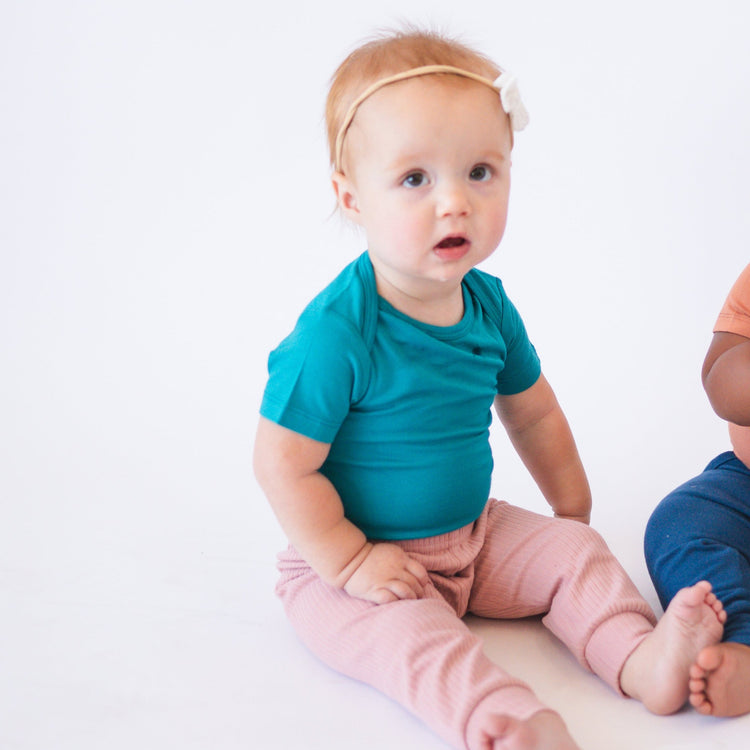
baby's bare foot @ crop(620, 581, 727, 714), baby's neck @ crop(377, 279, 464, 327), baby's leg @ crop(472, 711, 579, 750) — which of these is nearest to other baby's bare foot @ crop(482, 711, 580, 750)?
baby's leg @ crop(472, 711, 579, 750)

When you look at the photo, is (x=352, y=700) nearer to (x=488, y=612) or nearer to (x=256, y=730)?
(x=256, y=730)

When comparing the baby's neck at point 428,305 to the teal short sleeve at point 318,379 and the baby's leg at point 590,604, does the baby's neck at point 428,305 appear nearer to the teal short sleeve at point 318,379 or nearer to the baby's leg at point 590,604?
the teal short sleeve at point 318,379

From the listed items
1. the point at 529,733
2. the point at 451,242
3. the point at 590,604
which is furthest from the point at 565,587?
the point at 451,242

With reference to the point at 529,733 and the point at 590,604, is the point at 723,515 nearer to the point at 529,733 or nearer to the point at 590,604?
the point at 590,604

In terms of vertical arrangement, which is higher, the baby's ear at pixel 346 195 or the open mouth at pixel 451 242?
the baby's ear at pixel 346 195

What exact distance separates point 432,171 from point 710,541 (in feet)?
1.65

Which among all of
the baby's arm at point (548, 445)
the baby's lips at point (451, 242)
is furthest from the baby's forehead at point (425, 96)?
the baby's arm at point (548, 445)

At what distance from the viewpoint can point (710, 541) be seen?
4.00 ft

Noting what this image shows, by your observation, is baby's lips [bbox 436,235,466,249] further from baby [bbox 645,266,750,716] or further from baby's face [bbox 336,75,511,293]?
baby [bbox 645,266,750,716]

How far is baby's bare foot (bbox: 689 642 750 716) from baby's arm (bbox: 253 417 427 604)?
0.94 ft

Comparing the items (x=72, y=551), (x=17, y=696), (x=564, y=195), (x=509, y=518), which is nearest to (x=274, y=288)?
(x=564, y=195)

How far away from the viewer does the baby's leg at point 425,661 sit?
976 millimetres

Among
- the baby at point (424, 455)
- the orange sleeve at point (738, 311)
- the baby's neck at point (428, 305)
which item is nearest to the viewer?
the baby at point (424, 455)

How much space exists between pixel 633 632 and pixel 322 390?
1.27ft
